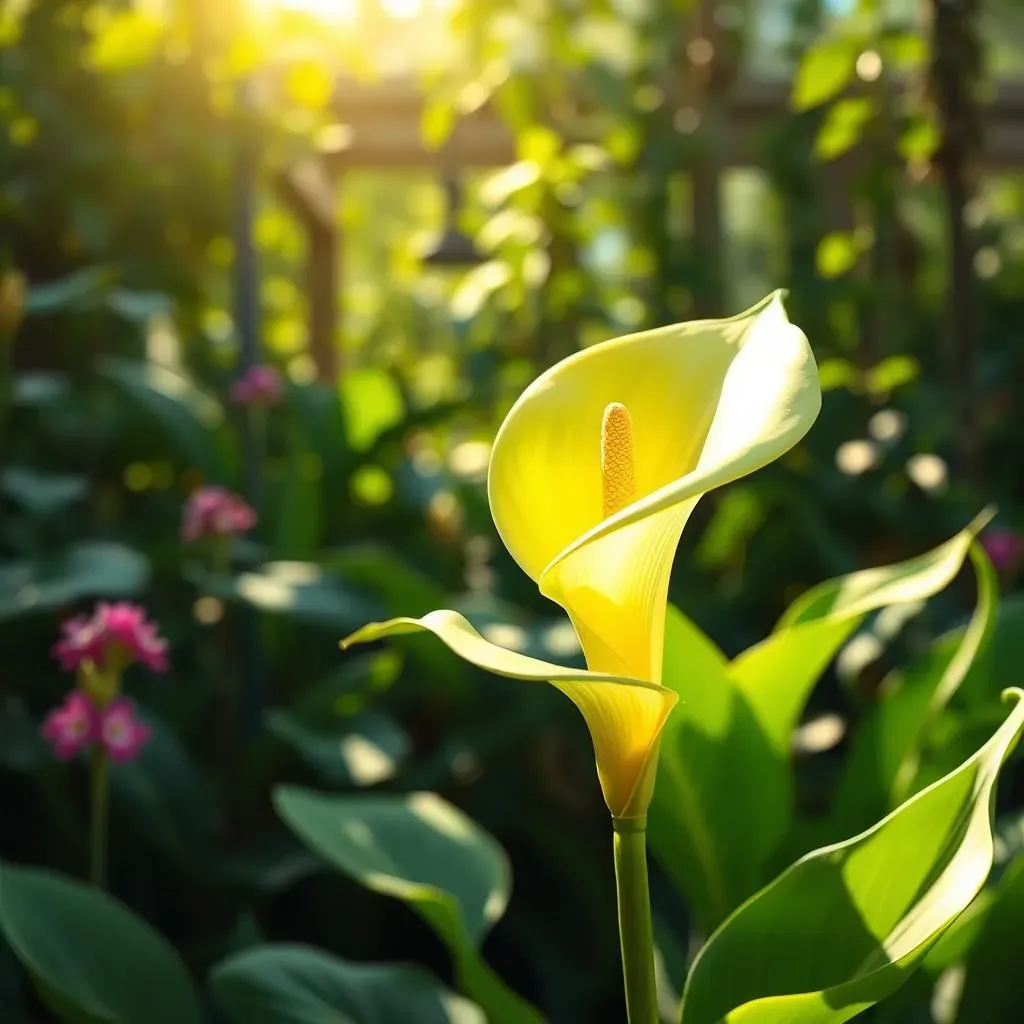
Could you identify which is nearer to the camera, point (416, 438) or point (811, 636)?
point (811, 636)

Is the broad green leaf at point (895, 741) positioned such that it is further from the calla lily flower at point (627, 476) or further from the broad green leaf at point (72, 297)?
the broad green leaf at point (72, 297)

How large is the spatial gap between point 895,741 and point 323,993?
44cm

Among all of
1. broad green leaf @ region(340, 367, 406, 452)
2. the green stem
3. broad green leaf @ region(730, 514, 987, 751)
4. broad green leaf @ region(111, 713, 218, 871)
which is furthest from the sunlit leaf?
the green stem

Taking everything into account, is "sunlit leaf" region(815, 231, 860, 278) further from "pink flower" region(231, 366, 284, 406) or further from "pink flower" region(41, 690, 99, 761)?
"pink flower" region(41, 690, 99, 761)

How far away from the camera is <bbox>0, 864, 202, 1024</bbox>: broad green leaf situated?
0.78 metres

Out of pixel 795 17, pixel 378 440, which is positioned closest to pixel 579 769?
pixel 378 440

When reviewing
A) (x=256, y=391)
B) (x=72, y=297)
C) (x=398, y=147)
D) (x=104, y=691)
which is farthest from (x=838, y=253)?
(x=398, y=147)

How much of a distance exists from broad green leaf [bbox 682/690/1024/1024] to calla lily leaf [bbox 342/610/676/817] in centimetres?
12

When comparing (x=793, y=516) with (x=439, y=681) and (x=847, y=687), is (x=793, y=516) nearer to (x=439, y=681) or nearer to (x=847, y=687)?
(x=847, y=687)

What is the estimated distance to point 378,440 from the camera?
1.67m

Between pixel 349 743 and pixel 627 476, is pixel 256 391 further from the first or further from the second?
pixel 627 476

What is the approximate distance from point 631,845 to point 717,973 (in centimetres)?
15

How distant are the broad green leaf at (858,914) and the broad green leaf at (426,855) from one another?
0.14 meters

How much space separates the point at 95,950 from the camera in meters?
0.82
